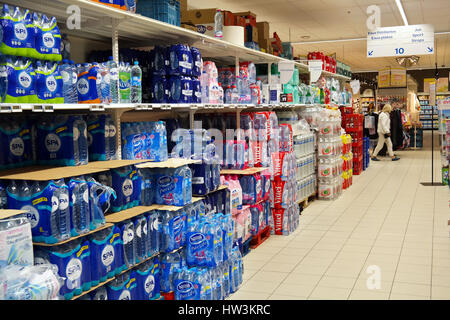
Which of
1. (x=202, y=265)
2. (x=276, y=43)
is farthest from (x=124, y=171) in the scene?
(x=276, y=43)

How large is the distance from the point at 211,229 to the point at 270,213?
2.32 m

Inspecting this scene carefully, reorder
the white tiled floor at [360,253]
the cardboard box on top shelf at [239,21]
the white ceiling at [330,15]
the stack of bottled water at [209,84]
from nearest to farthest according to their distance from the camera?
the white tiled floor at [360,253]
the stack of bottled water at [209,84]
the cardboard box on top shelf at [239,21]
the white ceiling at [330,15]

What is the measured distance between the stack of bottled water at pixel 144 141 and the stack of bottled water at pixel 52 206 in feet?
3.01

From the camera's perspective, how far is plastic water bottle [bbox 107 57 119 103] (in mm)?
3479

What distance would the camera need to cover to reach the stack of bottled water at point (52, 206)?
108 inches

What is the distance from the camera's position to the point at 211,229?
3.99m

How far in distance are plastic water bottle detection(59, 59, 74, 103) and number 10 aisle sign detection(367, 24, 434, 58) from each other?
29.1 feet

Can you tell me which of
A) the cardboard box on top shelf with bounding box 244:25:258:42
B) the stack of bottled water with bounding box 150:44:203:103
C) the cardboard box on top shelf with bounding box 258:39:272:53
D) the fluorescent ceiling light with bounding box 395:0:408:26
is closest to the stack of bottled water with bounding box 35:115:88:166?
the stack of bottled water with bounding box 150:44:203:103

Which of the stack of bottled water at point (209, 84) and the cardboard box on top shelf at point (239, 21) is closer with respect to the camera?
the stack of bottled water at point (209, 84)

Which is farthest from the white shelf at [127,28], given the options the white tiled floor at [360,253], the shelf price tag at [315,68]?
the shelf price tag at [315,68]

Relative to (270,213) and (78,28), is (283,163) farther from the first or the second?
(78,28)

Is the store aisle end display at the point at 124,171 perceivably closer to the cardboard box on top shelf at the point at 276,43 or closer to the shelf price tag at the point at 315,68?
the cardboard box on top shelf at the point at 276,43

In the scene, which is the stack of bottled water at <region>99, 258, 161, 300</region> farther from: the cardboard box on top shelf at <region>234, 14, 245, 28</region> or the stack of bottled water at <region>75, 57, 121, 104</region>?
the cardboard box on top shelf at <region>234, 14, 245, 28</region>

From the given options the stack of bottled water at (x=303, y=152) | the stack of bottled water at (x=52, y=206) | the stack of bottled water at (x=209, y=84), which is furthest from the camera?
the stack of bottled water at (x=303, y=152)
